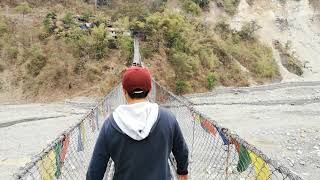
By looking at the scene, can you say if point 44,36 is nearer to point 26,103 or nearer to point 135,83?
point 26,103

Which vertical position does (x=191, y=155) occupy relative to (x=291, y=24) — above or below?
above

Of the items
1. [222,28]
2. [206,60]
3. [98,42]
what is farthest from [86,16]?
[222,28]

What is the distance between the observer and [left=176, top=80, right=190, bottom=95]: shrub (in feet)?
68.4

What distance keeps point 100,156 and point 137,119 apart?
274 mm

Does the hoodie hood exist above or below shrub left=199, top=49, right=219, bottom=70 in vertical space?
above

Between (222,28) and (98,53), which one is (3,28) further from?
(222,28)

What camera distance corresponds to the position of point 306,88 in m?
23.7

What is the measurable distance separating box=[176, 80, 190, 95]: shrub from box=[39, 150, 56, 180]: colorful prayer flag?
1755 centimetres

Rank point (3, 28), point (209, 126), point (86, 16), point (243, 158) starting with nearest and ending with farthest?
point (243, 158) → point (209, 126) → point (3, 28) → point (86, 16)

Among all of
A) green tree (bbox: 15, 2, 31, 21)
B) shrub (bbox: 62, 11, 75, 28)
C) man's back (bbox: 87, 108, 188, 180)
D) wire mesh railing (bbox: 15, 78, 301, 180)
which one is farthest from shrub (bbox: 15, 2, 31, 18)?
man's back (bbox: 87, 108, 188, 180)

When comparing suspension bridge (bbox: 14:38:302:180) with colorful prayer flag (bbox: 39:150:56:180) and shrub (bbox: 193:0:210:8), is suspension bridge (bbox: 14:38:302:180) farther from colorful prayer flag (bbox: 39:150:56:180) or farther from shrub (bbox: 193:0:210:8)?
shrub (bbox: 193:0:210:8)

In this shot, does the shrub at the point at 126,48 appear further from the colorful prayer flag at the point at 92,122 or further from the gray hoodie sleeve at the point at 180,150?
the gray hoodie sleeve at the point at 180,150

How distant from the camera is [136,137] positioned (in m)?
2.36

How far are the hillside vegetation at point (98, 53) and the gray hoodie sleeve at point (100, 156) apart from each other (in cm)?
1759
